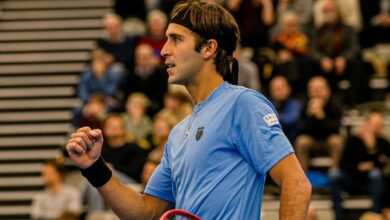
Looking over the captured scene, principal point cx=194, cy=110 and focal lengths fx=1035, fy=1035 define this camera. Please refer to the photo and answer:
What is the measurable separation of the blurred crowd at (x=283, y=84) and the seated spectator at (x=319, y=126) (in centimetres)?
1

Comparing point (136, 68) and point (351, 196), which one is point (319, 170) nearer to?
point (351, 196)

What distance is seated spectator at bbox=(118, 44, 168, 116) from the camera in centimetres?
1479

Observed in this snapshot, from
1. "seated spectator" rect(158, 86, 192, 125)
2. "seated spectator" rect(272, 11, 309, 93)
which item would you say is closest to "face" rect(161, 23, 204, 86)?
"seated spectator" rect(158, 86, 192, 125)

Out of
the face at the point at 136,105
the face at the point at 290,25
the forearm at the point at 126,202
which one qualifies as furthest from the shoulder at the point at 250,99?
the face at the point at 290,25

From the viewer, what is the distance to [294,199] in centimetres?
447

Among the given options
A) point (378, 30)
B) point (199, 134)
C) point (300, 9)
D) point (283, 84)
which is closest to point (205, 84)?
point (199, 134)

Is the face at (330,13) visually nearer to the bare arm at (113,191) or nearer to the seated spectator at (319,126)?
the seated spectator at (319,126)

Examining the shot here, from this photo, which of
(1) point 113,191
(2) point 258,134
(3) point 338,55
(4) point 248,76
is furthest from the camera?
(3) point 338,55

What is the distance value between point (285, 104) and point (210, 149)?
8.93 m

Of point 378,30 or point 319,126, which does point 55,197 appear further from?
point 378,30

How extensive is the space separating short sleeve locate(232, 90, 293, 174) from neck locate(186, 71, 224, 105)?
0.98ft

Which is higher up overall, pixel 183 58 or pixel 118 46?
pixel 183 58

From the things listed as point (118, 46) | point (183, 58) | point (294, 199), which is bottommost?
point (118, 46)

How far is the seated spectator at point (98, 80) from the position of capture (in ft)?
50.2
